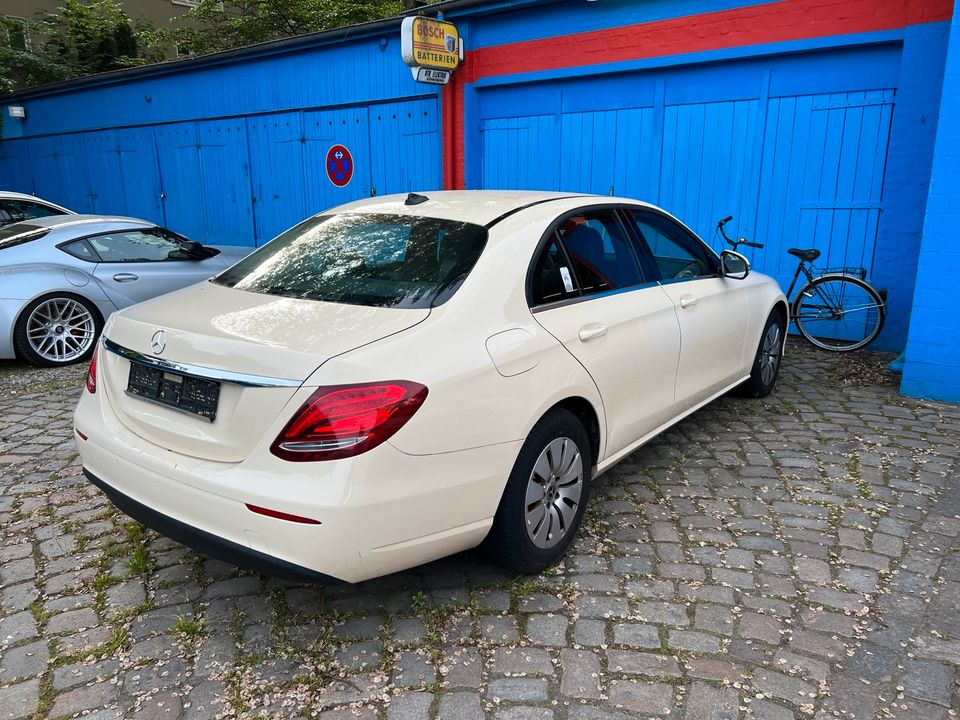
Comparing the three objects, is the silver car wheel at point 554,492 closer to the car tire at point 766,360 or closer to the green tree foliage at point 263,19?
the car tire at point 766,360

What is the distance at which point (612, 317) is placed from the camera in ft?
11.3

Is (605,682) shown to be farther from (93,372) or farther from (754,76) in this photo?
(754,76)

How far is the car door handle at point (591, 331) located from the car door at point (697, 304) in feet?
2.80

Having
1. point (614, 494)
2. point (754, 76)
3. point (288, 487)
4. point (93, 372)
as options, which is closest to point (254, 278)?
point (93, 372)

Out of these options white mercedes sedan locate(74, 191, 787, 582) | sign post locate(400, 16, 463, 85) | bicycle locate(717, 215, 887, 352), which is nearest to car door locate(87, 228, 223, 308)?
sign post locate(400, 16, 463, 85)

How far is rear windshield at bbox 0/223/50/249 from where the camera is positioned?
696 centimetres

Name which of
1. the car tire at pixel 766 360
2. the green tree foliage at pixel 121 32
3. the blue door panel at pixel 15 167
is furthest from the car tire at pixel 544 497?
the blue door panel at pixel 15 167

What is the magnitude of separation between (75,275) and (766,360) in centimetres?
611

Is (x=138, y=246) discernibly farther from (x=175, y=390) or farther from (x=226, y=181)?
(x=226, y=181)

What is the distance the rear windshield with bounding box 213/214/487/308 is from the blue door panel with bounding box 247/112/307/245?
29.1ft

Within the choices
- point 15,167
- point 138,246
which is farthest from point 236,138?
point 15,167

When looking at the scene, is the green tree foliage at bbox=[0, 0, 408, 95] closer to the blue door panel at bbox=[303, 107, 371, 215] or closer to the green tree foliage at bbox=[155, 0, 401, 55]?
the green tree foliage at bbox=[155, 0, 401, 55]

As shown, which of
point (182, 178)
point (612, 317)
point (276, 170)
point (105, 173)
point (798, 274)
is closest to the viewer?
point (612, 317)

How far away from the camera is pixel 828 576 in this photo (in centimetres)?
315
